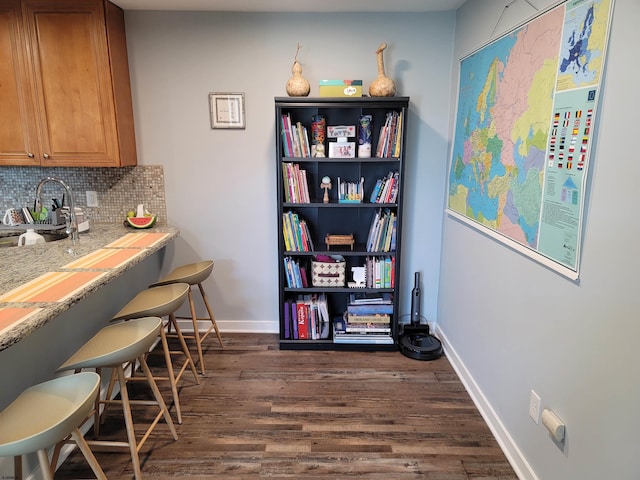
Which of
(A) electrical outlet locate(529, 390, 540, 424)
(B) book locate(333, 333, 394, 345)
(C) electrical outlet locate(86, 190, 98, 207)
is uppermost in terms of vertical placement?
(C) electrical outlet locate(86, 190, 98, 207)

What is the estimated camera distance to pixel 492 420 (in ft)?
7.39

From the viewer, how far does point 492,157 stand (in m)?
2.26

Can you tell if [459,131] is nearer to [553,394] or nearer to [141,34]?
[553,394]

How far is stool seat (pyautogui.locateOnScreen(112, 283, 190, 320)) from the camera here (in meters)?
2.20

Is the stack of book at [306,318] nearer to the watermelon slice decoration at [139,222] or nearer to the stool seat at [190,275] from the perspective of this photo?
the stool seat at [190,275]

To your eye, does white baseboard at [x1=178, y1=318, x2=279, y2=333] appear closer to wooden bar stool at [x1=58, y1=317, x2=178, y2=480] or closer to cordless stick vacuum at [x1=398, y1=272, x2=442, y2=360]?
cordless stick vacuum at [x1=398, y1=272, x2=442, y2=360]

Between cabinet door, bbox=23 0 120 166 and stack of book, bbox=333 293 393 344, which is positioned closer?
cabinet door, bbox=23 0 120 166

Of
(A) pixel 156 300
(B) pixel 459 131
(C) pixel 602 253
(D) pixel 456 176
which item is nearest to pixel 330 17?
(B) pixel 459 131

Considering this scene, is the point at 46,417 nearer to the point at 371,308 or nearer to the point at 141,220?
the point at 141,220

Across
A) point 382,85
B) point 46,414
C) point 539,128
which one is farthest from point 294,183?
point 46,414

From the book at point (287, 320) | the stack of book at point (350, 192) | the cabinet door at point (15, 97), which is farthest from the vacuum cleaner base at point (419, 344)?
the cabinet door at point (15, 97)

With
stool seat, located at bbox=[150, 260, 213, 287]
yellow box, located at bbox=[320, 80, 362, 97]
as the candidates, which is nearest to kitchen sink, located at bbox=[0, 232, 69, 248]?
stool seat, located at bbox=[150, 260, 213, 287]

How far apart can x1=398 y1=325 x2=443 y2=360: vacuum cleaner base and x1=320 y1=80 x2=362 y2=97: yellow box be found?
1.78 meters

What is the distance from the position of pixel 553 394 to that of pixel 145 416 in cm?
206
